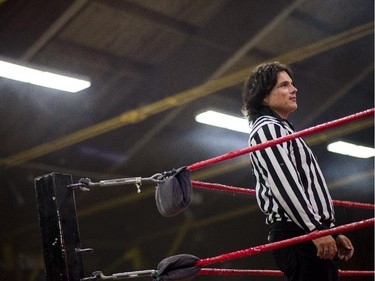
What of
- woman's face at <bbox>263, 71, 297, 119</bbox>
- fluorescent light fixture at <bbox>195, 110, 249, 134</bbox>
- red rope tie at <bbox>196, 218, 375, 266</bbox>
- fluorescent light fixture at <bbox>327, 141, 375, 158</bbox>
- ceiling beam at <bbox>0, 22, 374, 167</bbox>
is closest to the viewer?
red rope tie at <bbox>196, 218, 375, 266</bbox>

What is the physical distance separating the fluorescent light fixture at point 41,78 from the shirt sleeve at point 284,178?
16.7 feet

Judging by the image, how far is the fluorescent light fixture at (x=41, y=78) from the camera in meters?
6.71

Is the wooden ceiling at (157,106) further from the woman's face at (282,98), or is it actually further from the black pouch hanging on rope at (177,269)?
the black pouch hanging on rope at (177,269)

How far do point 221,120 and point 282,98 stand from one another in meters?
6.54

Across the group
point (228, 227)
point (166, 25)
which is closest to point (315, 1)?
point (166, 25)

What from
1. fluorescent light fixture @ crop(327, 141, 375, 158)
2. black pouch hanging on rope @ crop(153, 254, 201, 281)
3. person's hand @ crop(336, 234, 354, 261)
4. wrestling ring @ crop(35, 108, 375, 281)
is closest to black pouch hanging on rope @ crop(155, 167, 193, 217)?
wrestling ring @ crop(35, 108, 375, 281)

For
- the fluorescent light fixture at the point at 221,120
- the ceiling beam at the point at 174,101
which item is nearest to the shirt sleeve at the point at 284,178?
the ceiling beam at the point at 174,101

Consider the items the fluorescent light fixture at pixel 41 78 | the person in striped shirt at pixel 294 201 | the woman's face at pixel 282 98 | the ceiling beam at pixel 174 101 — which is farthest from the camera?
the ceiling beam at pixel 174 101

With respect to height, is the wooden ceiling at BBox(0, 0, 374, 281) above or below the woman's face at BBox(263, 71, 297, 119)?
above

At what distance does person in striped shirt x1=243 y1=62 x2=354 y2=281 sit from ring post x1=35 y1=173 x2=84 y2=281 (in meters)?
0.51

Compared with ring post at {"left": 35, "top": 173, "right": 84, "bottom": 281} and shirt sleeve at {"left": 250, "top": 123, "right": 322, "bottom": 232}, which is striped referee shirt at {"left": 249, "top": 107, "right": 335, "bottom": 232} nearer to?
shirt sleeve at {"left": 250, "top": 123, "right": 322, "bottom": 232}

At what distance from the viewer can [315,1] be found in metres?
6.75

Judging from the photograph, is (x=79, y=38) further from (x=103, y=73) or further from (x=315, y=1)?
(x=315, y=1)

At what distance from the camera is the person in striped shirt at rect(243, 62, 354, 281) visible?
5.93 feet
